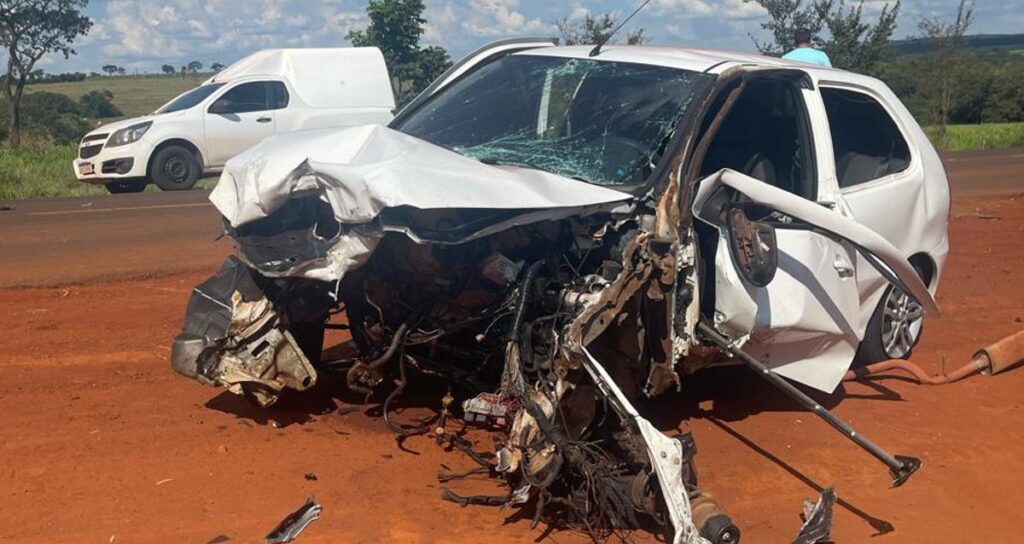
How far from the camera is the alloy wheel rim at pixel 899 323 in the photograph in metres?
6.97

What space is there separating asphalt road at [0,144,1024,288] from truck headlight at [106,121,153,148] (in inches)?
56.3

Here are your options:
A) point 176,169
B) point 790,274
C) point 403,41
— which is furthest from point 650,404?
point 403,41

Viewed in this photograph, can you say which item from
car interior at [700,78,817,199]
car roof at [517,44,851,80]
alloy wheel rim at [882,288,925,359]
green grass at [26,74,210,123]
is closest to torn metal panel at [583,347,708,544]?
car interior at [700,78,817,199]

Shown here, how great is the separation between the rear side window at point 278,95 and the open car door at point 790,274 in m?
15.2

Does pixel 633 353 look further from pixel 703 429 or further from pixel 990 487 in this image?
pixel 990 487

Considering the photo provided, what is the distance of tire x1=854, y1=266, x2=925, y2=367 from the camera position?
6891 mm

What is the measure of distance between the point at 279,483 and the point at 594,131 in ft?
8.12

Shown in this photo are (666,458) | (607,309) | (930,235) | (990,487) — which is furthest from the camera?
(930,235)

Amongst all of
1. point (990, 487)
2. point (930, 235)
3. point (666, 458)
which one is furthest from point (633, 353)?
point (930, 235)

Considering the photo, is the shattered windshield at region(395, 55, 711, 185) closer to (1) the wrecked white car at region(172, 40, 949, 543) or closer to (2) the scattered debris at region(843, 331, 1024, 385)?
(1) the wrecked white car at region(172, 40, 949, 543)

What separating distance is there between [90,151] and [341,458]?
15.6 m

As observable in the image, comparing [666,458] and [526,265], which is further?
[526,265]

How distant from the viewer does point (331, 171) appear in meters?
4.72

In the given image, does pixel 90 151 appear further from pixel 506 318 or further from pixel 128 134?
pixel 506 318
